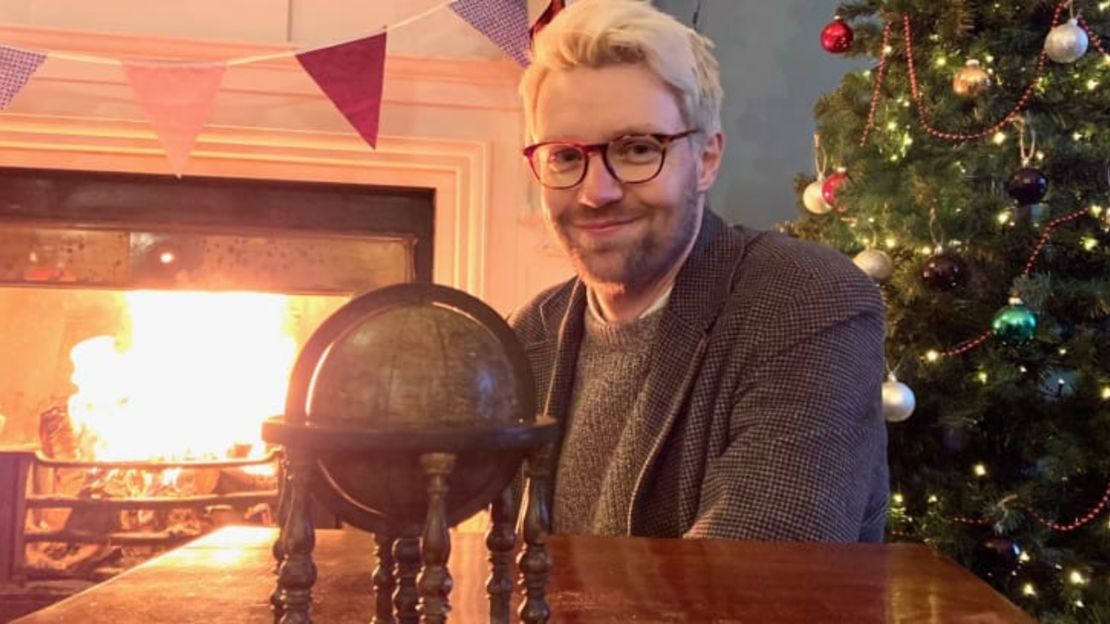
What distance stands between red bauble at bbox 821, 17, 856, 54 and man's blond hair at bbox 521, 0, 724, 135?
3.29 feet

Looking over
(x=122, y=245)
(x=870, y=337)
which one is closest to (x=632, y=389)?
(x=870, y=337)

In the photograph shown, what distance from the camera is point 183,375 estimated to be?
3191mm

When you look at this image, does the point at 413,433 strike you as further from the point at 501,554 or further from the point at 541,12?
the point at 541,12

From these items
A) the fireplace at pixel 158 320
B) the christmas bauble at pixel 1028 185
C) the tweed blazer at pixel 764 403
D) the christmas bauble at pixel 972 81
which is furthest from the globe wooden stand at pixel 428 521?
A: the fireplace at pixel 158 320

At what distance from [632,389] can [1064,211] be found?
1.15 metres

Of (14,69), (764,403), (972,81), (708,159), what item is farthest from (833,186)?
(14,69)

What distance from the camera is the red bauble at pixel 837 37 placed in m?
2.28

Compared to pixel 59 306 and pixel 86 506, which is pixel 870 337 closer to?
pixel 86 506

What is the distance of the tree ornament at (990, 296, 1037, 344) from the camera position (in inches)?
75.2

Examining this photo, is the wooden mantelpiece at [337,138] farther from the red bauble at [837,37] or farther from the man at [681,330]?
the man at [681,330]

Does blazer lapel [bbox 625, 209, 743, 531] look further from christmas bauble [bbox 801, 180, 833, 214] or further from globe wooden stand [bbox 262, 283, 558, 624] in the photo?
christmas bauble [bbox 801, 180, 833, 214]

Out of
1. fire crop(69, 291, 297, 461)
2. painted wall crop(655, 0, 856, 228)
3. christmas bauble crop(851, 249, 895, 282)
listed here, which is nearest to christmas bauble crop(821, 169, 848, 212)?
christmas bauble crop(851, 249, 895, 282)

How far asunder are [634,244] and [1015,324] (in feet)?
3.01

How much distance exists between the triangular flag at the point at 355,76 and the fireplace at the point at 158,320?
0.33m
